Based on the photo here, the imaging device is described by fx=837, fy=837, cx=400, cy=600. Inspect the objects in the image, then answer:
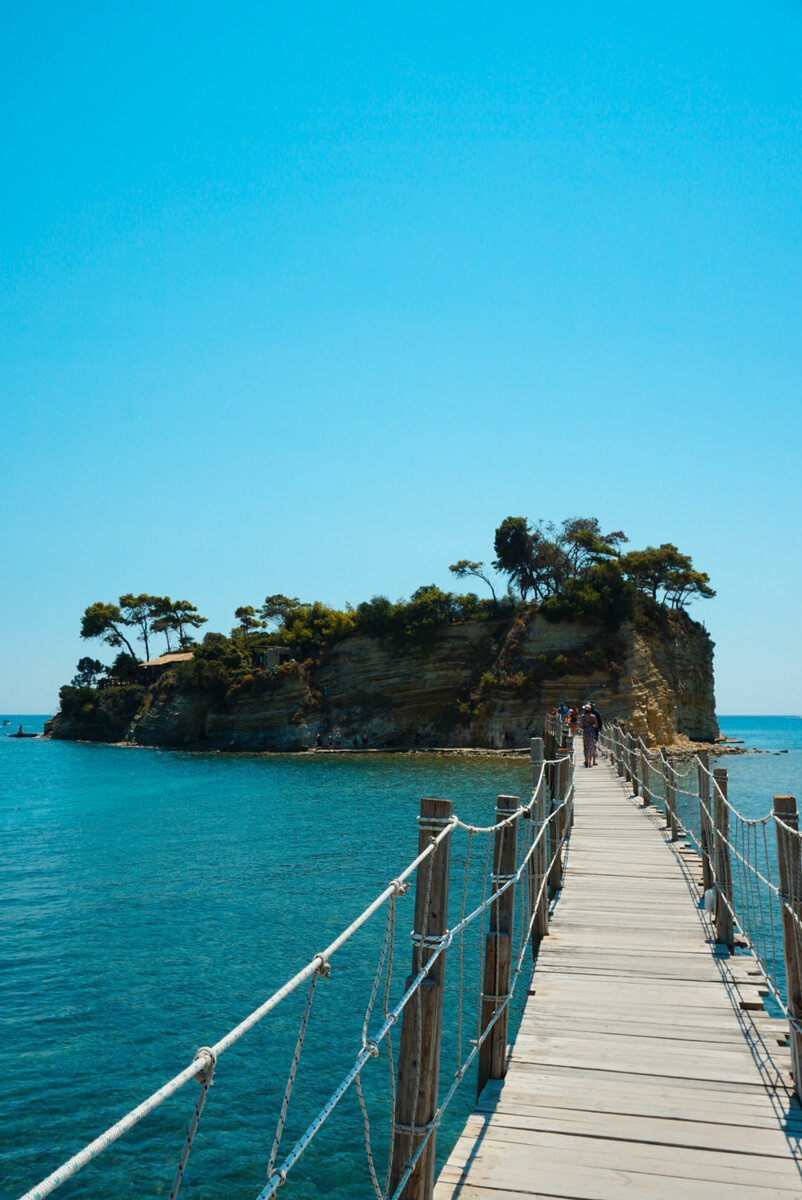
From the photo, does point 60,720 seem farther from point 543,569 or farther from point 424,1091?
point 424,1091

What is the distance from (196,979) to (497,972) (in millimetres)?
8169

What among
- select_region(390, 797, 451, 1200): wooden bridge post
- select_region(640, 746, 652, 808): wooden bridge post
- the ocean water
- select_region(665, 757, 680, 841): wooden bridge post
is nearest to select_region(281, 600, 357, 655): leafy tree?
the ocean water

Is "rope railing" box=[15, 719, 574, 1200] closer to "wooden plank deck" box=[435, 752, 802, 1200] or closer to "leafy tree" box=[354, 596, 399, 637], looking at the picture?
"wooden plank deck" box=[435, 752, 802, 1200]

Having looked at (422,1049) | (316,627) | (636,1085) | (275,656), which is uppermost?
(316,627)

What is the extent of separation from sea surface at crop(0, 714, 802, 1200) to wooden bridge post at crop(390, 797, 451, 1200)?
174 inches

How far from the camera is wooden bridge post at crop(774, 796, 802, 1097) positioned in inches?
179

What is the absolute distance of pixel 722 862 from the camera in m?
7.78

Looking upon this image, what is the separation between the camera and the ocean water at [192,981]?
7.62 metres

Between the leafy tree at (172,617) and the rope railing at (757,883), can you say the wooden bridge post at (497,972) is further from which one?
the leafy tree at (172,617)

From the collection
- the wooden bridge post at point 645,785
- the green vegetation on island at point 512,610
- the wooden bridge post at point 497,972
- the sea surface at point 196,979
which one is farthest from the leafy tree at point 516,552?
the wooden bridge post at point 497,972

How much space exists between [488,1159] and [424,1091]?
94 centimetres

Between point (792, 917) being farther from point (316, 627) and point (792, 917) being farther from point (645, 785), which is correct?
point (316, 627)

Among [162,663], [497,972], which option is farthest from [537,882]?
[162,663]

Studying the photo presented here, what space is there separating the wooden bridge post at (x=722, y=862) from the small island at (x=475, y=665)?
40310 millimetres
